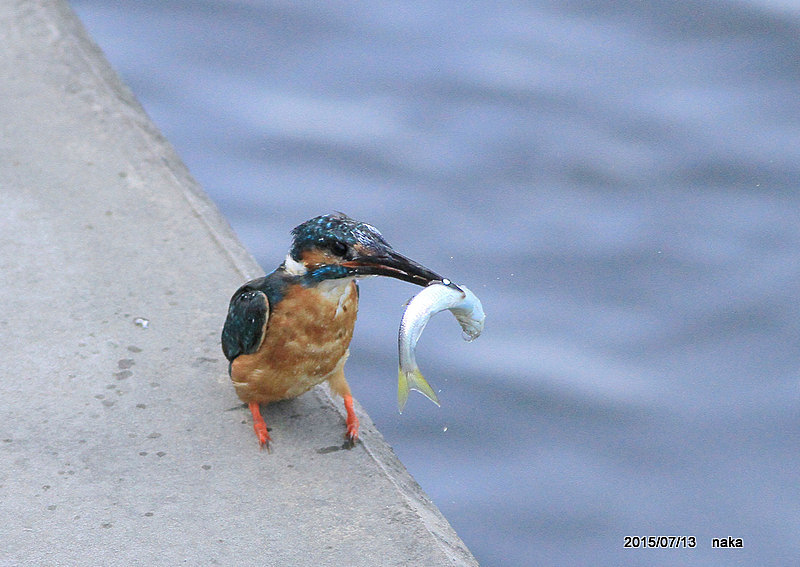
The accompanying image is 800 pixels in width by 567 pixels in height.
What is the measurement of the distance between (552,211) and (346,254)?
104 inches

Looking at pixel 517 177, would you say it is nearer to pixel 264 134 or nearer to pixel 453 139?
pixel 453 139

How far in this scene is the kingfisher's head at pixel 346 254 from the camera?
3180 millimetres

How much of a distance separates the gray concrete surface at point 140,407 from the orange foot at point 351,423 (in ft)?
0.17

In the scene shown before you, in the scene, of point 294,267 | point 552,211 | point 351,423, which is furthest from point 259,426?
point 552,211

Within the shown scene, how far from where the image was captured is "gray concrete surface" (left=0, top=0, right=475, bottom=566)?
321 cm

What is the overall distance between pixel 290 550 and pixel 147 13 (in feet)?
16.7

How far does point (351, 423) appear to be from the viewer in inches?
144

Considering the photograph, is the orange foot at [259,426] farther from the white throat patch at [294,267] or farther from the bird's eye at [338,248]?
the bird's eye at [338,248]

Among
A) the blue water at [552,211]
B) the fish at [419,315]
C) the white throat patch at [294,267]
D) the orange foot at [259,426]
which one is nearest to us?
the fish at [419,315]

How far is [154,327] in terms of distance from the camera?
4051mm

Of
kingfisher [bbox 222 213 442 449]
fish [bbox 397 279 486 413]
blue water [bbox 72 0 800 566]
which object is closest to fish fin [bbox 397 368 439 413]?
fish [bbox 397 279 486 413]

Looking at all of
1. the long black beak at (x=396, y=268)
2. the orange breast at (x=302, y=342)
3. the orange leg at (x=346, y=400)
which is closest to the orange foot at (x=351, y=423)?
the orange leg at (x=346, y=400)

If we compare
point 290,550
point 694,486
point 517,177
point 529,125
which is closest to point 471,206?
point 517,177

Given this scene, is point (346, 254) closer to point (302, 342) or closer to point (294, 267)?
point (294, 267)
